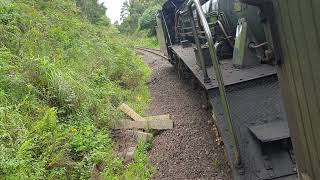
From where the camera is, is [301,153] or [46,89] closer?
[301,153]

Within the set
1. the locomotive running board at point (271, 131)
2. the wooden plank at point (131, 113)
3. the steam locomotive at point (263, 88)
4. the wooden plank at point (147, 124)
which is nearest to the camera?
the steam locomotive at point (263, 88)

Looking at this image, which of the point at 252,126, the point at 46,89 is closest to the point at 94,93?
the point at 46,89

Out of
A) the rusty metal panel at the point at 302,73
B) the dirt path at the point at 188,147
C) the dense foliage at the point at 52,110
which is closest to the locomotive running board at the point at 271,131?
the dirt path at the point at 188,147

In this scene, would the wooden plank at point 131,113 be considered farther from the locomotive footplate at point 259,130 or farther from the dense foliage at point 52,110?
the locomotive footplate at point 259,130

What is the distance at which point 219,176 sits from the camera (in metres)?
4.82

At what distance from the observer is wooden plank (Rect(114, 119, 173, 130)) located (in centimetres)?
723

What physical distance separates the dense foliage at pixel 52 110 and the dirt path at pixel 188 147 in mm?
335

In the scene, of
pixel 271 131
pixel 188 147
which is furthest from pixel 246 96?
pixel 188 147

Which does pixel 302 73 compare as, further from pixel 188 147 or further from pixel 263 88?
pixel 188 147

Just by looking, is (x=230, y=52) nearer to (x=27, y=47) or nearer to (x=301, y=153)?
(x=301, y=153)

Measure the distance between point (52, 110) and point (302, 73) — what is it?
15.1 feet

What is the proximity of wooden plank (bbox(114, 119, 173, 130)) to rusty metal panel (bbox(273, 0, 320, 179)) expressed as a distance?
4652 millimetres

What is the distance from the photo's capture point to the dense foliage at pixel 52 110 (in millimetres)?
5145

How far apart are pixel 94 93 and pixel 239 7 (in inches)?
162
